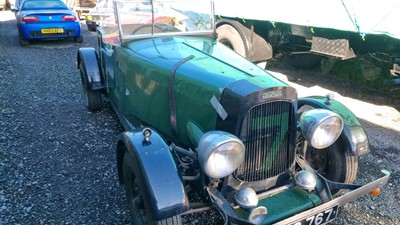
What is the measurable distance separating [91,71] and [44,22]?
5.86 meters

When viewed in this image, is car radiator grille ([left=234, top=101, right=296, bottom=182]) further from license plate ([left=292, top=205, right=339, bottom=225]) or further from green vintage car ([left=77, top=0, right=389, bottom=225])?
license plate ([left=292, top=205, right=339, bottom=225])

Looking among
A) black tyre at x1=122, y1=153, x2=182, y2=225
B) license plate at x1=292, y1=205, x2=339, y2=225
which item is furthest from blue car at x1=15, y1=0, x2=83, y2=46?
license plate at x1=292, y1=205, x2=339, y2=225

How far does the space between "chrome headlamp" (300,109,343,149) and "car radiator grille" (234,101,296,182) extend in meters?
0.11

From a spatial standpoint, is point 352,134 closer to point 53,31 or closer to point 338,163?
point 338,163

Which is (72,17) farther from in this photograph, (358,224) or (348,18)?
(358,224)

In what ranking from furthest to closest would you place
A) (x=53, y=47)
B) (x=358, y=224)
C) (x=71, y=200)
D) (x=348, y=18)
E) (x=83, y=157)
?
(x=53, y=47) → (x=348, y=18) → (x=83, y=157) → (x=71, y=200) → (x=358, y=224)

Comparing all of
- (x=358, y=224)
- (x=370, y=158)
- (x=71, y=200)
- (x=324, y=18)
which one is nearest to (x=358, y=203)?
(x=358, y=224)

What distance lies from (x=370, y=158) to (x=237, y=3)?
158 inches

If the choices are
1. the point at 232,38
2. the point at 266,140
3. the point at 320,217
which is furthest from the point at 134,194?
the point at 232,38

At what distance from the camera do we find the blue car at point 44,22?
934cm

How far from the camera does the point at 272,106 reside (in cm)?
242

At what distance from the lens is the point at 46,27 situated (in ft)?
31.3

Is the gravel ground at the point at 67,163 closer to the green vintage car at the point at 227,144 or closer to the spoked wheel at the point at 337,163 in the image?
the spoked wheel at the point at 337,163

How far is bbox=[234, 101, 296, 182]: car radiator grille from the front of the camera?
2406 mm
